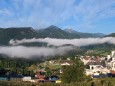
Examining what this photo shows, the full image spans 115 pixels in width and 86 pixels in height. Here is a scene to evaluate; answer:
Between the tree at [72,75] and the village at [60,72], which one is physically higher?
the tree at [72,75]

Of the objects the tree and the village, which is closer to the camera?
the tree

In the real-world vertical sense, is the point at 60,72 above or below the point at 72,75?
below

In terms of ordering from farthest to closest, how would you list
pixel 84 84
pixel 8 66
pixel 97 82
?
1. pixel 8 66
2. pixel 97 82
3. pixel 84 84

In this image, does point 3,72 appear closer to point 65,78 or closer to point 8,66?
point 8,66

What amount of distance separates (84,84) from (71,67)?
39.4 feet

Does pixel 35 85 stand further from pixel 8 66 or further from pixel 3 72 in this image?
pixel 8 66

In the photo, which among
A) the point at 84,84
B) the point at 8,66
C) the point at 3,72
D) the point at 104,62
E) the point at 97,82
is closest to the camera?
the point at 84,84

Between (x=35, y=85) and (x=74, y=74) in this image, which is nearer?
(x=35, y=85)

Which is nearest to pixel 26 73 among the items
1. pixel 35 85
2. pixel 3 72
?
pixel 3 72

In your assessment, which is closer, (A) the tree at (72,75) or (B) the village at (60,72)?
(A) the tree at (72,75)

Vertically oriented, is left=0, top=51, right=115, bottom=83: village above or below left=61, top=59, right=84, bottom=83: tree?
below

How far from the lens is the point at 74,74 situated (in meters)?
54.0

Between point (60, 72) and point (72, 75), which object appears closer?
point (72, 75)

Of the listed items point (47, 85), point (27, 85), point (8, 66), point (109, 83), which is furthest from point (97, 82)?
point (8, 66)
